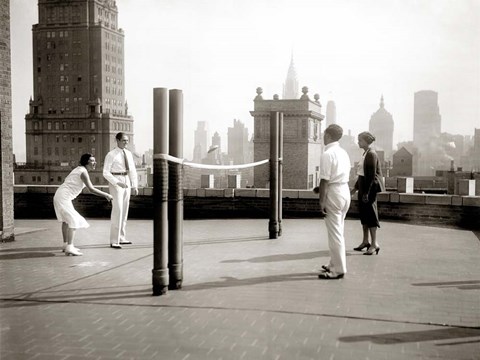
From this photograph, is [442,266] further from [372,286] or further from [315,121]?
[315,121]

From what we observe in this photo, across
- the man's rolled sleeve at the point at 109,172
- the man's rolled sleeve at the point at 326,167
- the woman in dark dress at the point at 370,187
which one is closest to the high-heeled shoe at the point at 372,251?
the woman in dark dress at the point at 370,187

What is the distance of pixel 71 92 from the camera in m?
114

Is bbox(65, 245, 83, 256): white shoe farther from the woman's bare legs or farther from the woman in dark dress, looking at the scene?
the woman in dark dress

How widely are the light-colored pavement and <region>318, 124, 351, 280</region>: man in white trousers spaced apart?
21 cm

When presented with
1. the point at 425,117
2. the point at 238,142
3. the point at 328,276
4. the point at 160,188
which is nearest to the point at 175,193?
the point at 160,188

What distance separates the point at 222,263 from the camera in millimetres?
7344

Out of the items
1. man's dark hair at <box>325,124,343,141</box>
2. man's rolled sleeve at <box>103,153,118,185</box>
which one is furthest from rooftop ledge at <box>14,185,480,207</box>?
man's dark hair at <box>325,124,343,141</box>

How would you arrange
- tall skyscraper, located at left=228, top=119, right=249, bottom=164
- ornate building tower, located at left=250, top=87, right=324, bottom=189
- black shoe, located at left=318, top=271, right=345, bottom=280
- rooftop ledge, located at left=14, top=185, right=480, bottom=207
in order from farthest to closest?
tall skyscraper, located at left=228, top=119, right=249, bottom=164 < ornate building tower, located at left=250, top=87, right=324, bottom=189 < rooftop ledge, located at left=14, top=185, right=480, bottom=207 < black shoe, located at left=318, top=271, right=345, bottom=280

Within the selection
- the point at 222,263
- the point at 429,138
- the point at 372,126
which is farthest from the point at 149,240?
the point at 372,126

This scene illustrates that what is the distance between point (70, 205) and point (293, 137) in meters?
55.2

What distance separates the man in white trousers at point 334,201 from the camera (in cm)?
641

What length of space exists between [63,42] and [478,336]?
389 feet

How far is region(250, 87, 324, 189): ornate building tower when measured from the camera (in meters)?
61.9

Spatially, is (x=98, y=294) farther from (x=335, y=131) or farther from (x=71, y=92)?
(x=71, y=92)
